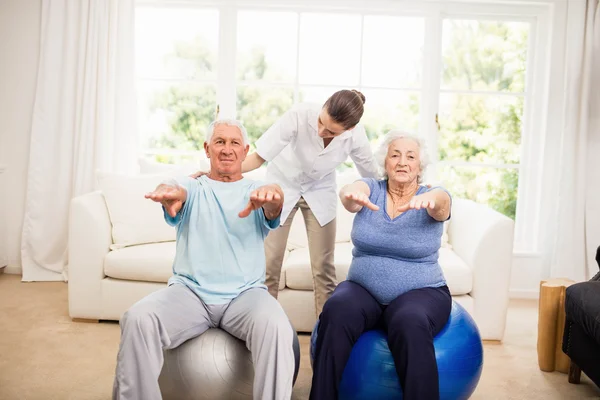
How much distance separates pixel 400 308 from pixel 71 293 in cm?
199

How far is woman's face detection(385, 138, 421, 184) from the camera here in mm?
2426

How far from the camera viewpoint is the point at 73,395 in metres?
2.53

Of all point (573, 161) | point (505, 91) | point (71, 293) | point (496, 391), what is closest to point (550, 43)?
point (505, 91)

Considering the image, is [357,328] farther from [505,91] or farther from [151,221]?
[505,91]

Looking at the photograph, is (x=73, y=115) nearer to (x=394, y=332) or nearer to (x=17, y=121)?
(x=17, y=121)

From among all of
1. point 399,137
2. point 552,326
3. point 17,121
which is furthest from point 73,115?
point 552,326

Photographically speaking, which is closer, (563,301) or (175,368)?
(175,368)

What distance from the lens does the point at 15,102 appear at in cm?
443

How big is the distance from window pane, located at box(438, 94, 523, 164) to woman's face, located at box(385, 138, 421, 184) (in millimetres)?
2050

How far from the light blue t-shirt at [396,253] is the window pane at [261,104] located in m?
2.10

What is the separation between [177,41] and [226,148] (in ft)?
7.67

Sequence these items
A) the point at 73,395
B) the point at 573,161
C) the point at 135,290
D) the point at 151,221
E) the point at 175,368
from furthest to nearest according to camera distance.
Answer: the point at 573,161
the point at 151,221
the point at 135,290
the point at 73,395
the point at 175,368

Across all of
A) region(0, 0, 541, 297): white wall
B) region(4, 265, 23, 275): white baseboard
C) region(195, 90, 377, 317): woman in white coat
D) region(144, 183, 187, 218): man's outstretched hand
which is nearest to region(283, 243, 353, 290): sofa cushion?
region(195, 90, 377, 317): woman in white coat

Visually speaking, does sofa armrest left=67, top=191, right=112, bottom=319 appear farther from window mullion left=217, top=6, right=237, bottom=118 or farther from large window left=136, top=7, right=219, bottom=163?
window mullion left=217, top=6, right=237, bottom=118
